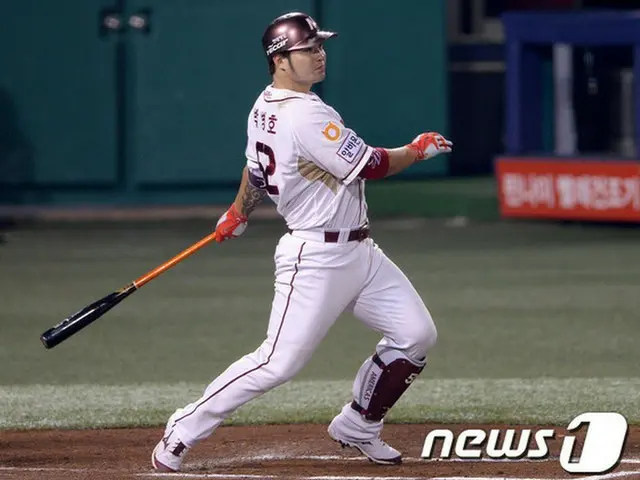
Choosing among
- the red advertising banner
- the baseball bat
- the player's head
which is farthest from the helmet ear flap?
the red advertising banner

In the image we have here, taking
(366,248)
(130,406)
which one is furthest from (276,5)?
(366,248)

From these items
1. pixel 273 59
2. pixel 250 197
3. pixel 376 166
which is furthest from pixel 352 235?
pixel 273 59

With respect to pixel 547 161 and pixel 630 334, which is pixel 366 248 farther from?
pixel 547 161

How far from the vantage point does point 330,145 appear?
5781mm

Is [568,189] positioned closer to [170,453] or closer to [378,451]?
[378,451]

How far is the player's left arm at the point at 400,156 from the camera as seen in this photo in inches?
229

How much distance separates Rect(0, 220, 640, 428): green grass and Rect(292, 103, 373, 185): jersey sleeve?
1.76 metres

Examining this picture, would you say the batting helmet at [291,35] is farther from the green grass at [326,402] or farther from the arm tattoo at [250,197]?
the green grass at [326,402]

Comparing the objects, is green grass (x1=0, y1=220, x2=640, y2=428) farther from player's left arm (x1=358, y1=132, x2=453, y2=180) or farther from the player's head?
the player's head

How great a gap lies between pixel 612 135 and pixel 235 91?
3593 millimetres

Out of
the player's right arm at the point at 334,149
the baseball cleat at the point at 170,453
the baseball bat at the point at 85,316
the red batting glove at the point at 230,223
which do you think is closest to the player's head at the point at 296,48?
the player's right arm at the point at 334,149

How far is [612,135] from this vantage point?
13977 mm

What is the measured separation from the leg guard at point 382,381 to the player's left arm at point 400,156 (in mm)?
681

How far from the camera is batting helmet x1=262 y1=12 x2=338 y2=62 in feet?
19.4
